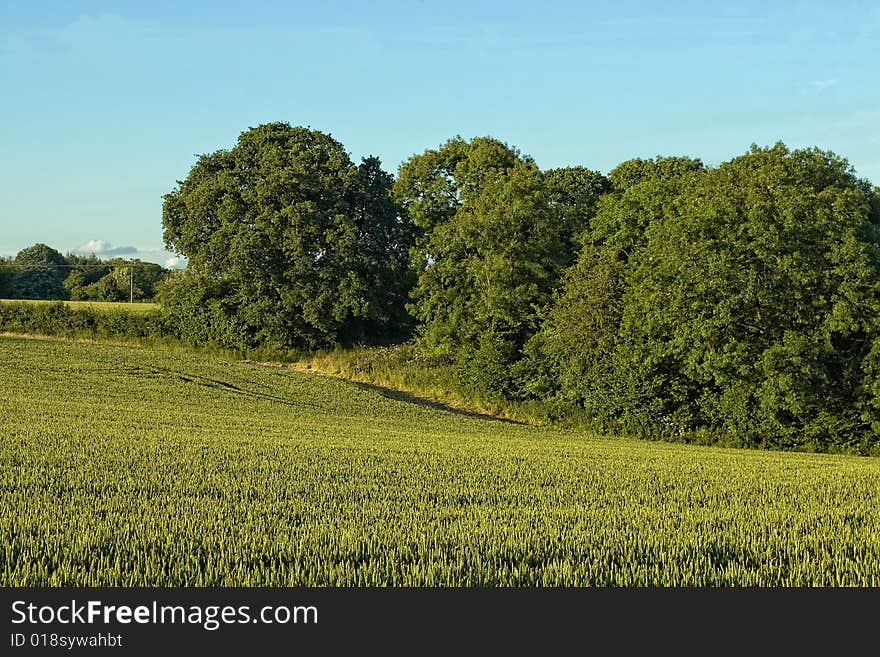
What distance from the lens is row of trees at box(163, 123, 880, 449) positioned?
35250 millimetres

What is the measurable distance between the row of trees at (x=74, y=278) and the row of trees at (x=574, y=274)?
119 feet

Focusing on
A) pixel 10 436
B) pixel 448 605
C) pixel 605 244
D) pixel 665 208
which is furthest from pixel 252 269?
pixel 448 605

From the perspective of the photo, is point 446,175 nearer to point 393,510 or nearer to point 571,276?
point 571,276

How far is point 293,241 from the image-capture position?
56031 mm

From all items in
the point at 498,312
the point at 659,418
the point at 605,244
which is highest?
the point at 605,244

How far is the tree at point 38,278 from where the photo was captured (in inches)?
3957

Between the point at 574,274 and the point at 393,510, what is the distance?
102 ft

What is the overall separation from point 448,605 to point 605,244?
128 ft

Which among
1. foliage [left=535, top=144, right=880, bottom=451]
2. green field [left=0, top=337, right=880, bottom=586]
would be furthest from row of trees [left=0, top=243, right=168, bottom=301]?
green field [left=0, top=337, right=880, bottom=586]

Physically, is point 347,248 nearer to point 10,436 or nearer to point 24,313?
point 24,313

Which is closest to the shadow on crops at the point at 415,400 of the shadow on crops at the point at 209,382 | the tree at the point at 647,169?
the shadow on crops at the point at 209,382

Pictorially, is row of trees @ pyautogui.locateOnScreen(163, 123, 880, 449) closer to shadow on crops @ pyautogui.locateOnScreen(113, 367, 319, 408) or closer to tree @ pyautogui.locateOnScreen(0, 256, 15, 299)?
shadow on crops @ pyautogui.locateOnScreen(113, 367, 319, 408)

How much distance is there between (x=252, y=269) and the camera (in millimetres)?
57094

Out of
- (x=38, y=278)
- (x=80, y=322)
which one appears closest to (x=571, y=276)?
(x=80, y=322)
